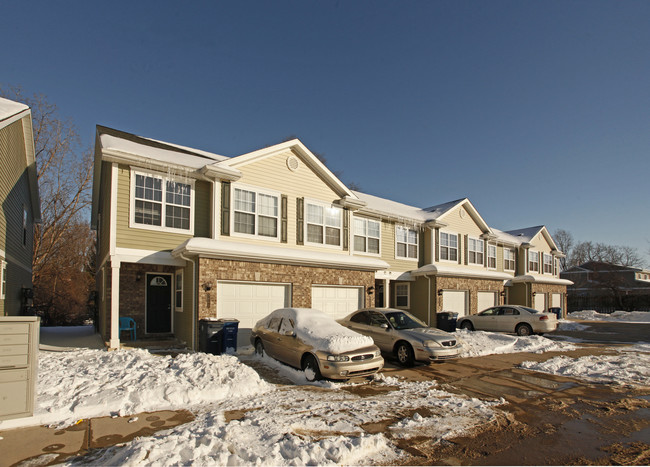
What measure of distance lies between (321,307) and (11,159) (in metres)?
10.8

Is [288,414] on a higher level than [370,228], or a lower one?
lower

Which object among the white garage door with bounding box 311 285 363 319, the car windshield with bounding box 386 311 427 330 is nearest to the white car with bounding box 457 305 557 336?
the white garage door with bounding box 311 285 363 319

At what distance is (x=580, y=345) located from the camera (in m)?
15.2

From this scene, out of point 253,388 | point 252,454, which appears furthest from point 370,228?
point 252,454

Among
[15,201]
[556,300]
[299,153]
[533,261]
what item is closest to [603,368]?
[299,153]

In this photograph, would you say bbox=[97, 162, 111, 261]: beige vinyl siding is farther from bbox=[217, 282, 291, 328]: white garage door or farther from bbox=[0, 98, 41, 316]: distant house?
bbox=[217, 282, 291, 328]: white garage door

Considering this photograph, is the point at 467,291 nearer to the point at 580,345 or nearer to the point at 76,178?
the point at 580,345

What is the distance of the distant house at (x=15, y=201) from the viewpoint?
1105 centimetres

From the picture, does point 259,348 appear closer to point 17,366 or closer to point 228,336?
point 228,336

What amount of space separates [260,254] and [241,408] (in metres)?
6.00

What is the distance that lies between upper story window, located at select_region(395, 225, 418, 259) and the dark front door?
10621 mm

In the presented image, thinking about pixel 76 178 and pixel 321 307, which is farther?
pixel 76 178

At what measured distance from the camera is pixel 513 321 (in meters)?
17.5

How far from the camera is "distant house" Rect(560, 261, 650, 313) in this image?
38312 mm
